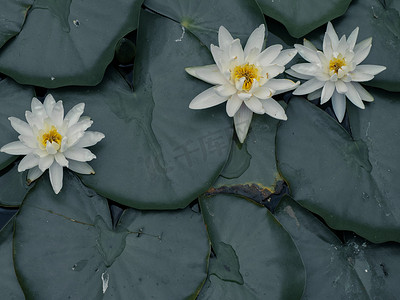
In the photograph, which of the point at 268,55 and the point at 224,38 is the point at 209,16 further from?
the point at 268,55

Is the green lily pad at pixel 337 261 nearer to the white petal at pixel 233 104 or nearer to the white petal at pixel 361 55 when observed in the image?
the white petal at pixel 233 104

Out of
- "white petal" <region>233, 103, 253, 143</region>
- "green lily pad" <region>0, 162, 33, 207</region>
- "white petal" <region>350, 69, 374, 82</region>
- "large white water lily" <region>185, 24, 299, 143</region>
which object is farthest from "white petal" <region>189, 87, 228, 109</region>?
"green lily pad" <region>0, 162, 33, 207</region>

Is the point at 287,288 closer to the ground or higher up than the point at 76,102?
closer to the ground

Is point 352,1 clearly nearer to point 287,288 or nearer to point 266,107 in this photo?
point 266,107

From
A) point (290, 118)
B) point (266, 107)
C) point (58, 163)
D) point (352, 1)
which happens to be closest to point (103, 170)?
point (58, 163)

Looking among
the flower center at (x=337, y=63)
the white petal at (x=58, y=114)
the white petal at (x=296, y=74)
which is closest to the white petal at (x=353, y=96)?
the flower center at (x=337, y=63)

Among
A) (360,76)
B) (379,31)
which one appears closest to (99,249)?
(360,76)

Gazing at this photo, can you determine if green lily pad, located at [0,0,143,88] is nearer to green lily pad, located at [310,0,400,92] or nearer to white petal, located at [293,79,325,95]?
white petal, located at [293,79,325,95]
